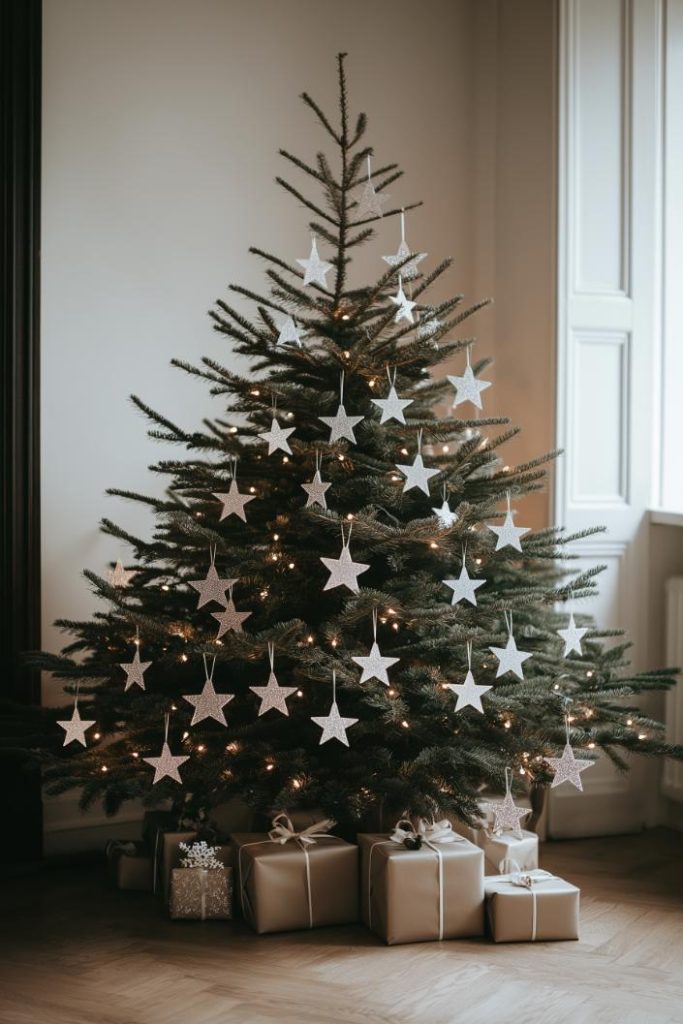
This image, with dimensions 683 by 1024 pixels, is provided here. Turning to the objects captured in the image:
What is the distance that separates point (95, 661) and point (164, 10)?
200 cm

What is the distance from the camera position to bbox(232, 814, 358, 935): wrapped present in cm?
266

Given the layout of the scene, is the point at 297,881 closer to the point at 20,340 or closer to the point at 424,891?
the point at 424,891

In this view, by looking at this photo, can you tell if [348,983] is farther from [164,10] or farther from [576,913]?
[164,10]

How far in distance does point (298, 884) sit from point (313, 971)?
26 centimetres

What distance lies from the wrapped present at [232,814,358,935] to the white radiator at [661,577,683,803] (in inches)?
49.0

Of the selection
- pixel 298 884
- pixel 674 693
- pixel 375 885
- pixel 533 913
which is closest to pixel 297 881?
pixel 298 884

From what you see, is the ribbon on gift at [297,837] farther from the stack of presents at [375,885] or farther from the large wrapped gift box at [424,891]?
the large wrapped gift box at [424,891]

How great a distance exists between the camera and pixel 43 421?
11.1 ft

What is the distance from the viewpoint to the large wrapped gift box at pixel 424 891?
2.60 metres

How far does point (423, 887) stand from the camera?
103 inches

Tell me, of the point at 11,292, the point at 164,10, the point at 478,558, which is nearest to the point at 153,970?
the point at 478,558

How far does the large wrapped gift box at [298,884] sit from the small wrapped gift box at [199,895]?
5cm

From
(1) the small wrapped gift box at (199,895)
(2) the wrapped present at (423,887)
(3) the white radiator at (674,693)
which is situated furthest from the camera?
(3) the white radiator at (674,693)

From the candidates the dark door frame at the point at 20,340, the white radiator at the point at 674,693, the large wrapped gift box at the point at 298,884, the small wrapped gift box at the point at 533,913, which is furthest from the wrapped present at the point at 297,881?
the white radiator at the point at 674,693
